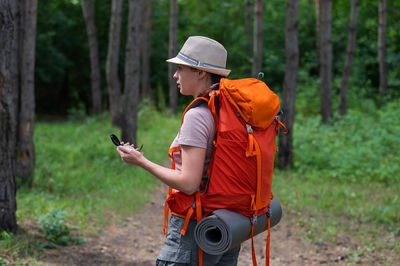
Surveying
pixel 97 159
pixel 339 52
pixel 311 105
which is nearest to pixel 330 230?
pixel 97 159

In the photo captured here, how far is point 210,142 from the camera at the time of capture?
251 cm

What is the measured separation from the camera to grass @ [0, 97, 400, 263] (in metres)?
6.39

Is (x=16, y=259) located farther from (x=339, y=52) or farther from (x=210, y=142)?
(x=339, y=52)

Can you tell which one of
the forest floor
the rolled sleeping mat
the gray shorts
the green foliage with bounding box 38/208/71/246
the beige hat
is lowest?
the forest floor

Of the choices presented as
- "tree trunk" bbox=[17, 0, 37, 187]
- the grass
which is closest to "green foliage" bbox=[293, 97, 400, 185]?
the grass

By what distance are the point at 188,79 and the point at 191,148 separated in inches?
18.4

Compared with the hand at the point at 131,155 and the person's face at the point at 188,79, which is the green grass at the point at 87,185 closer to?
the hand at the point at 131,155

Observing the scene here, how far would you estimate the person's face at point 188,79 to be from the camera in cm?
264

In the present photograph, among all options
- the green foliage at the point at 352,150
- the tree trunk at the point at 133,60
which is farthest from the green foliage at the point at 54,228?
the green foliage at the point at 352,150

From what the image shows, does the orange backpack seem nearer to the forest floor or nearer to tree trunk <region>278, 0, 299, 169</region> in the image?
the forest floor

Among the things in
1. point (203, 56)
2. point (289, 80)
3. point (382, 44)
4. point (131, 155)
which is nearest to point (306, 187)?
point (289, 80)

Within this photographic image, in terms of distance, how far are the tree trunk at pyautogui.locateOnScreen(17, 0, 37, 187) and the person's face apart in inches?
228

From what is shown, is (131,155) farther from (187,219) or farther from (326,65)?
(326,65)

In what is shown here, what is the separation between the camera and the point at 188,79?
265 cm
